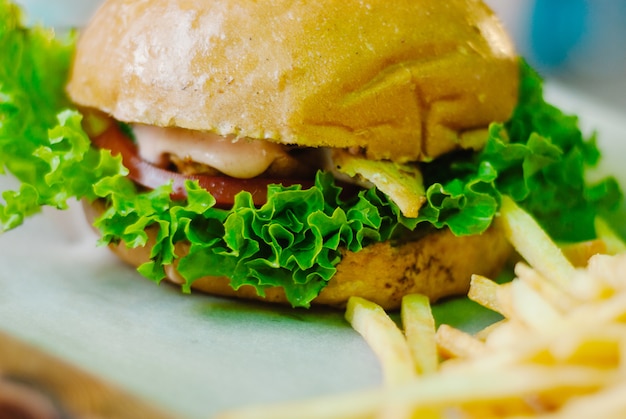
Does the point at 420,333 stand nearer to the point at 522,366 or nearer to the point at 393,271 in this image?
the point at 393,271

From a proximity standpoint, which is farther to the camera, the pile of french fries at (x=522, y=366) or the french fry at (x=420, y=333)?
the french fry at (x=420, y=333)

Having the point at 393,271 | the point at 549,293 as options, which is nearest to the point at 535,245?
the point at 393,271

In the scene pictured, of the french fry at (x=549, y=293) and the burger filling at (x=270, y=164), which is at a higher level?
the burger filling at (x=270, y=164)

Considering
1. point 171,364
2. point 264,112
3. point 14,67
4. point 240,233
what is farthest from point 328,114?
point 14,67

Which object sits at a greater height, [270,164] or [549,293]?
[270,164]

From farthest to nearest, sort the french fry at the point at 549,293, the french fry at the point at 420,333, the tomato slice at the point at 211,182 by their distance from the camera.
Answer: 1. the tomato slice at the point at 211,182
2. the french fry at the point at 420,333
3. the french fry at the point at 549,293

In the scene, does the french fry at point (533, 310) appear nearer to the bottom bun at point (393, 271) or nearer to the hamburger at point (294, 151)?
the hamburger at point (294, 151)

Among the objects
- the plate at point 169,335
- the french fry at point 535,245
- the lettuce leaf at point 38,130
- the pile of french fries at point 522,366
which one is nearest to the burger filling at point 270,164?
the lettuce leaf at point 38,130
